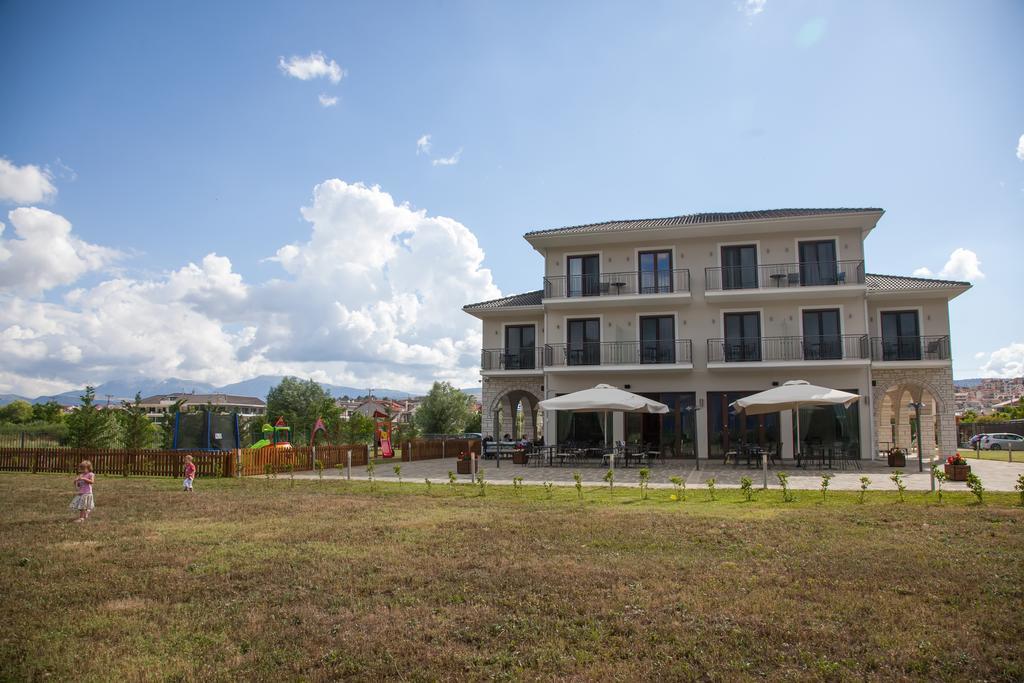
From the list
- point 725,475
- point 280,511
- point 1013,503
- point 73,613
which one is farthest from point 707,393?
point 73,613

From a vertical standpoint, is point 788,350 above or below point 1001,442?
above

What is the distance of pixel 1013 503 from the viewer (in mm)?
11125

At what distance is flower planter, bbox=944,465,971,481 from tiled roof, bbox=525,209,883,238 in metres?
11.0

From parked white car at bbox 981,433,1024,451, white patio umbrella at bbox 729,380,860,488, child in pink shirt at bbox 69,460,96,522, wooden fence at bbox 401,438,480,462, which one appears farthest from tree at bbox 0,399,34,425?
parked white car at bbox 981,433,1024,451

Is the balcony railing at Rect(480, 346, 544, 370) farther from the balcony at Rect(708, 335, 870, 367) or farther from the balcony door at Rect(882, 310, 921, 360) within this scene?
the balcony door at Rect(882, 310, 921, 360)

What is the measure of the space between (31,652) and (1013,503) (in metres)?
13.8

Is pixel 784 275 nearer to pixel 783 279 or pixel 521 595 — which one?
pixel 783 279

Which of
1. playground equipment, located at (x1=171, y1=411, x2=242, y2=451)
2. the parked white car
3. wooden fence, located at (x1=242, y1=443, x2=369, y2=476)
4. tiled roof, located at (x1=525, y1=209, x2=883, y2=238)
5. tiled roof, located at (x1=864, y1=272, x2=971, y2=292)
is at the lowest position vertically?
the parked white car

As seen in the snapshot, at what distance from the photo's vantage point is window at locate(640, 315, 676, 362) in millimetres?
25062

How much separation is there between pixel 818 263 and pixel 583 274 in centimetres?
883

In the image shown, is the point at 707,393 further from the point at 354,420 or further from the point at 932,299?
the point at 354,420

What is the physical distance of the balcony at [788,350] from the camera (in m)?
23.4

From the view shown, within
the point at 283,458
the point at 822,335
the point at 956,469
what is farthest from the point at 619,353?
the point at 283,458

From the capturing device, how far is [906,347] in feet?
79.4
